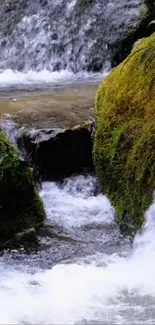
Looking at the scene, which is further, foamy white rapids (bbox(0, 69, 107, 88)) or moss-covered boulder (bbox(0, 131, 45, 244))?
foamy white rapids (bbox(0, 69, 107, 88))

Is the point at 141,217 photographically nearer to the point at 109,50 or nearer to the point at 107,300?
the point at 107,300

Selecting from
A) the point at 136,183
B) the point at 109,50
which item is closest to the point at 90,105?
the point at 136,183

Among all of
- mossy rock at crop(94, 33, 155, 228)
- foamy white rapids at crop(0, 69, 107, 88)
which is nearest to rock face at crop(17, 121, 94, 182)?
mossy rock at crop(94, 33, 155, 228)

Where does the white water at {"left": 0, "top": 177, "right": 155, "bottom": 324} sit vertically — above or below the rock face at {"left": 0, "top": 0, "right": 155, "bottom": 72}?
below

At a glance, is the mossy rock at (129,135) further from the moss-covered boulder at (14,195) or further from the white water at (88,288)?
the moss-covered boulder at (14,195)

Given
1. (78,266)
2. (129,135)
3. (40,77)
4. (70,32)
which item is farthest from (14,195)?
(70,32)

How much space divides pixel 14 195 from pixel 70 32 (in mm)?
7636

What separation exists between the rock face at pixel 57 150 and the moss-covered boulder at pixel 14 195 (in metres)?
0.97

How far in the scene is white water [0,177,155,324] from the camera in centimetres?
396

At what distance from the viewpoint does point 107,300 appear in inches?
163

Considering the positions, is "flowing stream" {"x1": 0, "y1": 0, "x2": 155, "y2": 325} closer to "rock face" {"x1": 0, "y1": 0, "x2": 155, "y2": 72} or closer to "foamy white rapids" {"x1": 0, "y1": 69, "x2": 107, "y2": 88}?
"foamy white rapids" {"x1": 0, "y1": 69, "x2": 107, "y2": 88}

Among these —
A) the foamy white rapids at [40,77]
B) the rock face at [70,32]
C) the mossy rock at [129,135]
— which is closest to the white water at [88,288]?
the mossy rock at [129,135]

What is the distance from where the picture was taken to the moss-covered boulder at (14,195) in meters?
5.12

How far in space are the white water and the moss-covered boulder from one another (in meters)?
0.35
